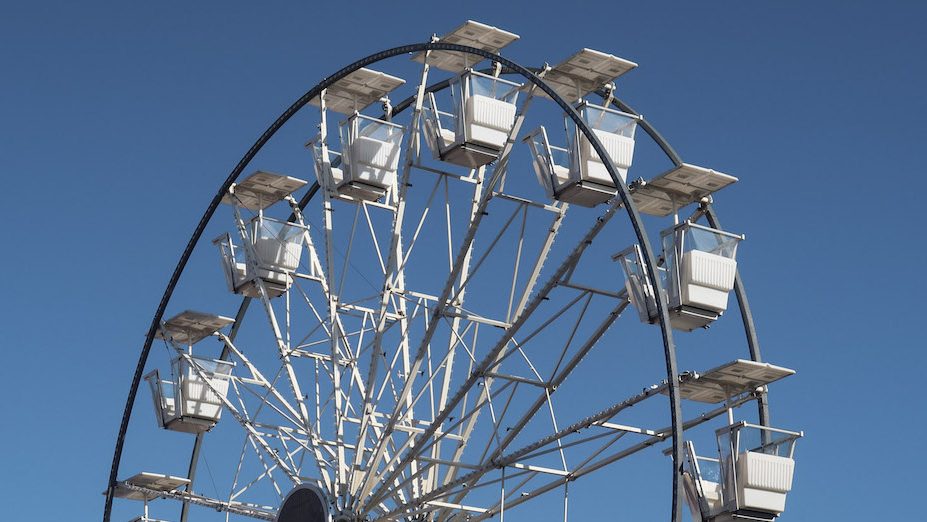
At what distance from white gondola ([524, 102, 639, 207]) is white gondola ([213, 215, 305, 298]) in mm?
7658

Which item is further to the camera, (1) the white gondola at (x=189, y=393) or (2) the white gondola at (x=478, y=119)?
(1) the white gondola at (x=189, y=393)

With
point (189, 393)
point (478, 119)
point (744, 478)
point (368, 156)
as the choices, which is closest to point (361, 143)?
point (368, 156)

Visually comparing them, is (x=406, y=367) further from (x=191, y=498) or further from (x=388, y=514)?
(x=191, y=498)

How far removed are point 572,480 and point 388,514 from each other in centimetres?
405

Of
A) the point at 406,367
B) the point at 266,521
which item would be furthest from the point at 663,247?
the point at 266,521

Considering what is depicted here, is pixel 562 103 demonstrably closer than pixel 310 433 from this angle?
Yes

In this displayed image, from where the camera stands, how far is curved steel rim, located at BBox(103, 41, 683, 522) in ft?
99.9

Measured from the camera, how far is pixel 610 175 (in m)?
33.5

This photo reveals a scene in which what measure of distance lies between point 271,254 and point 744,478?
1224 centimetres

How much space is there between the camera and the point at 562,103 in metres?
33.4

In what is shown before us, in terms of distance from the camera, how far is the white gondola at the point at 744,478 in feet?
109

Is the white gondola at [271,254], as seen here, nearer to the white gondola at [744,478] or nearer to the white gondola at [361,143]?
the white gondola at [361,143]

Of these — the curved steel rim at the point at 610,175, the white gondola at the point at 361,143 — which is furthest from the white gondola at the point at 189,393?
the white gondola at the point at 361,143

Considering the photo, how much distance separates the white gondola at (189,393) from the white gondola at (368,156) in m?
5.19
